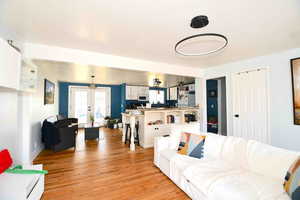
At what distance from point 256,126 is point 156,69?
2793 millimetres

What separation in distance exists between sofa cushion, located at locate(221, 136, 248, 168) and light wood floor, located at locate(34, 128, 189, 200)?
83 cm

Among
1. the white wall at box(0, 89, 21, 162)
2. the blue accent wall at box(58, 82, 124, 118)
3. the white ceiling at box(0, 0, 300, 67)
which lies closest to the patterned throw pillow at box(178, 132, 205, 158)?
the white ceiling at box(0, 0, 300, 67)

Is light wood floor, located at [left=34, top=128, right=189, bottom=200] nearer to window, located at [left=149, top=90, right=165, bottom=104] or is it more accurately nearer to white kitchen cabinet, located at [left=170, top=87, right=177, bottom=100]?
white kitchen cabinet, located at [left=170, top=87, right=177, bottom=100]

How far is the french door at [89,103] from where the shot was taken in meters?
7.00

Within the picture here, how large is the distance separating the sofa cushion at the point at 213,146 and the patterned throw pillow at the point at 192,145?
10cm

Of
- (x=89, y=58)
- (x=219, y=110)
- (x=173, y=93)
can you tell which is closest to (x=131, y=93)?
(x=173, y=93)

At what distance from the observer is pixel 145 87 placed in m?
7.80

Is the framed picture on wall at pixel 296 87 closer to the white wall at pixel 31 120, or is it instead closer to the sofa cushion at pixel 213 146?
the sofa cushion at pixel 213 146

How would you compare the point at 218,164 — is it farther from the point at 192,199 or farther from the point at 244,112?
the point at 244,112

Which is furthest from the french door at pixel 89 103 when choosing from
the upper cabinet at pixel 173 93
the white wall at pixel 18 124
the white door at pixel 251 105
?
the white door at pixel 251 105

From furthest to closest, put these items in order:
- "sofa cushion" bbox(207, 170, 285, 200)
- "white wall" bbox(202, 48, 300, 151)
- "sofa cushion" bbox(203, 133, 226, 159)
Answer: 1. "white wall" bbox(202, 48, 300, 151)
2. "sofa cushion" bbox(203, 133, 226, 159)
3. "sofa cushion" bbox(207, 170, 285, 200)

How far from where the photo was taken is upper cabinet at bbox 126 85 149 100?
731 cm

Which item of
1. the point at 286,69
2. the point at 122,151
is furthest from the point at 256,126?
the point at 122,151

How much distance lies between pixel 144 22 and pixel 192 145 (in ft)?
6.50
